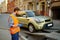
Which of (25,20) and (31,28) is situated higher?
(25,20)

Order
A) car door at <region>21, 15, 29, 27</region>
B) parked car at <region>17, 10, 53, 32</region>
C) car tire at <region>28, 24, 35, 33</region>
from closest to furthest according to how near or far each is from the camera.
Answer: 1. parked car at <region>17, 10, 53, 32</region>
2. car tire at <region>28, 24, 35, 33</region>
3. car door at <region>21, 15, 29, 27</region>

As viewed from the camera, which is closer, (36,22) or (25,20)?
(36,22)

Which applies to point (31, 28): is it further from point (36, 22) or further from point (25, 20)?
point (25, 20)

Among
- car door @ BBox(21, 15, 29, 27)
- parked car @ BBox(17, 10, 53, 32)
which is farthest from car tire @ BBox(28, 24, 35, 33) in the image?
car door @ BBox(21, 15, 29, 27)

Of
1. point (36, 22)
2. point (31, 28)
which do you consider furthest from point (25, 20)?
point (36, 22)

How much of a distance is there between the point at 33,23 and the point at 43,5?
3065 centimetres

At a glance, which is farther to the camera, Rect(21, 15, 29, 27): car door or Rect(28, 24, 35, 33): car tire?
Rect(21, 15, 29, 27): car door

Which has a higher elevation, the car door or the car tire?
the car door

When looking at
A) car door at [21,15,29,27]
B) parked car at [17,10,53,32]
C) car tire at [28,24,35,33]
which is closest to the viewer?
parked car at [17,10,53,32]

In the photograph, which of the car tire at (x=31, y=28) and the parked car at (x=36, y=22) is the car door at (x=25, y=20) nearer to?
the parked car at (x=36, y=22)

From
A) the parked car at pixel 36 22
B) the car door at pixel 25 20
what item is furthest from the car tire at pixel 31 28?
the car door at pixel 25 20

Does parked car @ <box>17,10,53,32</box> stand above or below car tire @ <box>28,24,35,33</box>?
above

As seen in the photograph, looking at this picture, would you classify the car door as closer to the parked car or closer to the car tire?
the parked car

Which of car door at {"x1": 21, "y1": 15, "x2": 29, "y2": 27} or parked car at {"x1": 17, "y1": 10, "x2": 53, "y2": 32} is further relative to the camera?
car door at {"x1": 21, "y1": 15, "x2": 29, "y2": 27}
